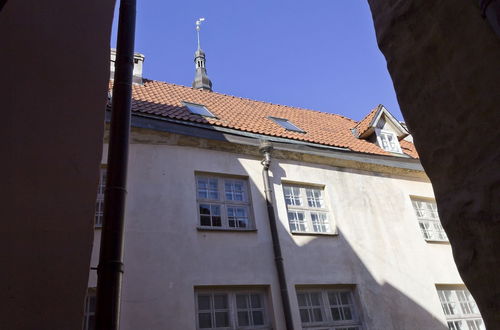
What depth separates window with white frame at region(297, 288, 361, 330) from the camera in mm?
9094

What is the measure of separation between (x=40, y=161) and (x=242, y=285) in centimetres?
664

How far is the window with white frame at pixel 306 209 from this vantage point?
10297mm

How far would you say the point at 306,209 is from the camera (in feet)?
34.8

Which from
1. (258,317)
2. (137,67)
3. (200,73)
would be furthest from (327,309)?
(200,73)

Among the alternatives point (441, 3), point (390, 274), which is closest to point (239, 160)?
point (390, 274)

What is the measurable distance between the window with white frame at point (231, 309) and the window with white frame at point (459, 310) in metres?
5.38

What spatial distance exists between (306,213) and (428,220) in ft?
14.0

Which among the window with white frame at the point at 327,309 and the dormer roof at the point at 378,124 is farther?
the dormer roof at the point at 378,124

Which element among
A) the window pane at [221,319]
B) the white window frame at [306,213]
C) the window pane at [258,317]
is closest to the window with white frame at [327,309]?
the window pane at [258,317]

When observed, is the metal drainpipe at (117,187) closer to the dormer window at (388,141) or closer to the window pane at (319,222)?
the window pane at (319,222)

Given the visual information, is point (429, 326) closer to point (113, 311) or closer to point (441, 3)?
point (113, 311)

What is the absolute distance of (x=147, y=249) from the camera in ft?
26.3

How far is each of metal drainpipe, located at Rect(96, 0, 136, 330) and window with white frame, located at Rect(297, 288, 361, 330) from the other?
619 cm

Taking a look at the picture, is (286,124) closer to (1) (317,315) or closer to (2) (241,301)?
(1) (317,315)
